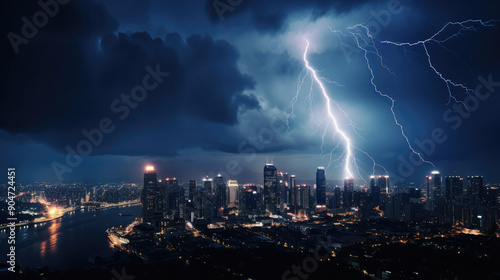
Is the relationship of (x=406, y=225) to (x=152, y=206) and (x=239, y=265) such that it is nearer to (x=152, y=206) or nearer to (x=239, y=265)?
(x=239, y=265)

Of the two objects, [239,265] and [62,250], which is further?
[62,250]

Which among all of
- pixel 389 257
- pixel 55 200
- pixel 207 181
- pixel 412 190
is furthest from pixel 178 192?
pixel 412 190

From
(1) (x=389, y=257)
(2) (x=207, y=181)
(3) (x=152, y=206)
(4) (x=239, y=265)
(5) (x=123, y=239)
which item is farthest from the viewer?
(2) (x=207, y=181)

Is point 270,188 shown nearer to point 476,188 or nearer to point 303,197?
point 303,197

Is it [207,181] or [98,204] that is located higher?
[207,181]

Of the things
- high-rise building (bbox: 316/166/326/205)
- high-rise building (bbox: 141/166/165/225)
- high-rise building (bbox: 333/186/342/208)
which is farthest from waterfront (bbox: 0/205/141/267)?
high-rise building (bbox: 333/186/342/208)

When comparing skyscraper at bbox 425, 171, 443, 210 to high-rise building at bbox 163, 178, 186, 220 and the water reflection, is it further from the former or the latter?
the water reflection
